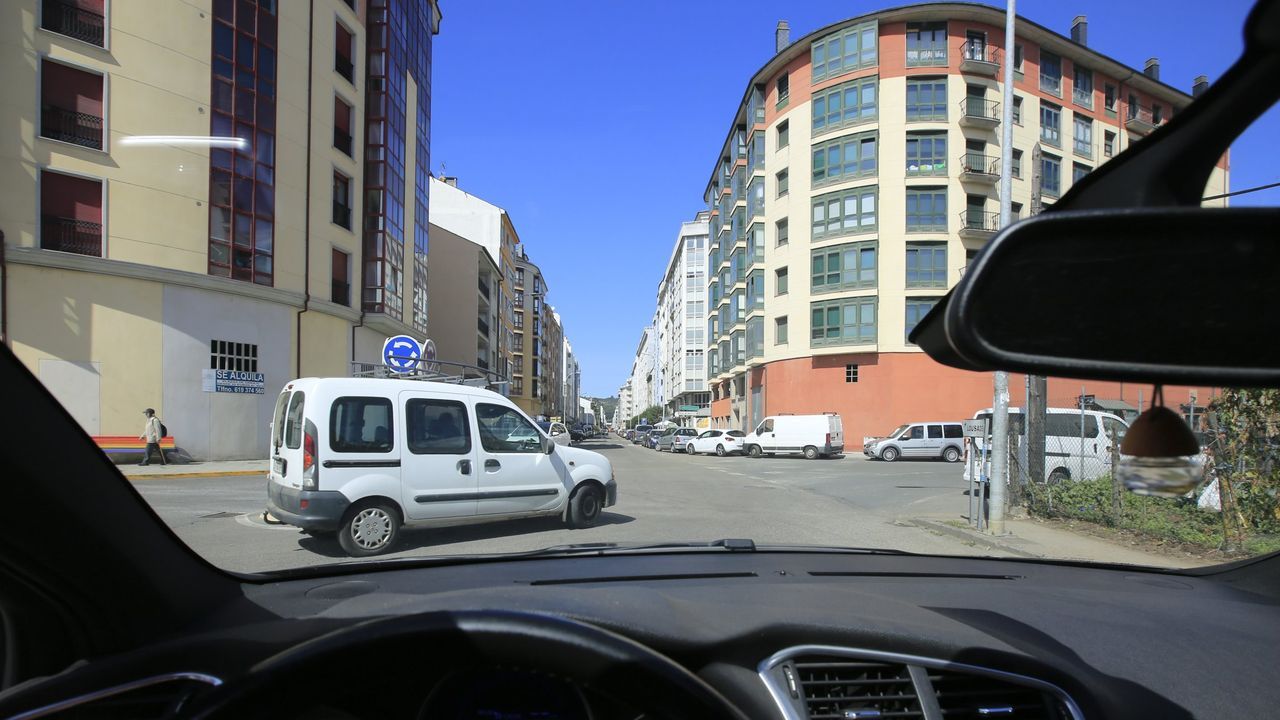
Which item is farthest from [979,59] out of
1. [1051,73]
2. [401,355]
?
[401,355]

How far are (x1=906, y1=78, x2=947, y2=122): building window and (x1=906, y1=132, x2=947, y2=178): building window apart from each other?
1.32ft

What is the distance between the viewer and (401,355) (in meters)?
10.7

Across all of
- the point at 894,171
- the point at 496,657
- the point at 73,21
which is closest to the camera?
the point at 496,657

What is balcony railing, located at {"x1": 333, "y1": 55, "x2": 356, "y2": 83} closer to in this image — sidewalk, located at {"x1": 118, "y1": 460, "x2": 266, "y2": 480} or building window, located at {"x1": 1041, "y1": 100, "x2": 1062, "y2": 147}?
sidewalk, located at {"x1": 118, "y1": 460, "x2": 266, "y2": 480}

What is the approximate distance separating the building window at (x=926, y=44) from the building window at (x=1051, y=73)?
19.9ft

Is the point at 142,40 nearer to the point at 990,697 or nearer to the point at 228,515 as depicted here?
the point at 228,515

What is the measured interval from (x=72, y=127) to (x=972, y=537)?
1022cm

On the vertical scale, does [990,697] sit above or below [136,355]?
below

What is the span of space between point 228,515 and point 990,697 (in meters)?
6.29

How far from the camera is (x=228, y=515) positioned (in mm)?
6051

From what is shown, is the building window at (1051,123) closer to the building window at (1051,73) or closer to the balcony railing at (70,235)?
the building window at (1051,73)

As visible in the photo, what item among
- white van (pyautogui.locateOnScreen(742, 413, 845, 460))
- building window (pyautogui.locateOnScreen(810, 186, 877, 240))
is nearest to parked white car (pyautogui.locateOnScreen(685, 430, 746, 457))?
white van (pyautogui.locateOnScreen(742, 413, 845, 460))

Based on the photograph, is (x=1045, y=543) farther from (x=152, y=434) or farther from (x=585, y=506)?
(x=152, y=434)

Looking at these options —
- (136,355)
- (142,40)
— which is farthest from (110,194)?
(136,355)
